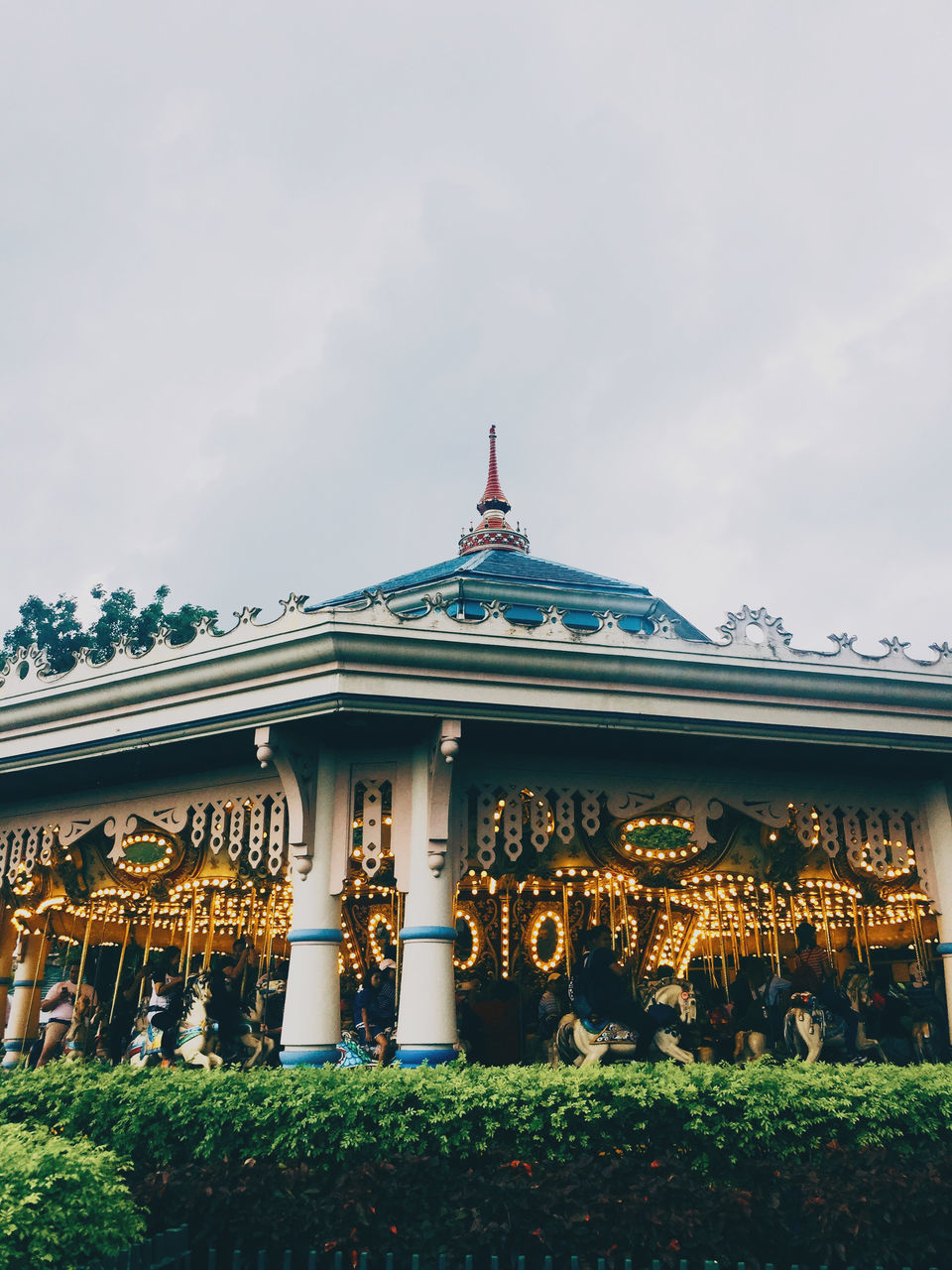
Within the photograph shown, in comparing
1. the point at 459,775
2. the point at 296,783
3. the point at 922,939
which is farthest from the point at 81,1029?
the point at 922,939

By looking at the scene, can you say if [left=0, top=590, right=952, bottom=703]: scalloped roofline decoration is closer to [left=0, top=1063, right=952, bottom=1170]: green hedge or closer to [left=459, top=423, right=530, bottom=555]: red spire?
[left=0, top=1063, right=952, bottom=1170]: green hedge

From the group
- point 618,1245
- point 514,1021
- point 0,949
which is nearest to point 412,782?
point 618,1245

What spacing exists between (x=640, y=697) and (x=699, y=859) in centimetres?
415

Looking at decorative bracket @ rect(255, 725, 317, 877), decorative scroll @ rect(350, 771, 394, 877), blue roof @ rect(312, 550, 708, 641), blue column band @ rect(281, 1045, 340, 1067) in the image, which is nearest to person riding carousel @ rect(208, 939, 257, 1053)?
blue column band @ rect(281, 1045, 340, 1067)

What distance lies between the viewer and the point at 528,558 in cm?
2119

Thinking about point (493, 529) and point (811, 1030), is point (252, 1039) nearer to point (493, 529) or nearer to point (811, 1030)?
point (811, 1030)

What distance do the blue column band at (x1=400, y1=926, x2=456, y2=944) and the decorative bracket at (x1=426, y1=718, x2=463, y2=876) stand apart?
0.50 m

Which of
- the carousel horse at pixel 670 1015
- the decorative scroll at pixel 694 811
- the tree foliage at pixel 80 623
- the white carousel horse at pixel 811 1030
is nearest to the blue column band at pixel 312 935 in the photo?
the decorative scroll at pixel 694 811

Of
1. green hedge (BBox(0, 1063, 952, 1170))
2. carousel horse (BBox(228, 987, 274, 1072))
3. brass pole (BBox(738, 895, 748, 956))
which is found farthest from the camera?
brass pole (BBox(738, 895, 748, 956))

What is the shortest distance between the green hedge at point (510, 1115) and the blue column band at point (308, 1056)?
190 cm

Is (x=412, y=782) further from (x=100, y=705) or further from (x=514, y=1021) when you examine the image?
(x=514, y=1021)

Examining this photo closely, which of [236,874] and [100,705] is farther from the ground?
[100,705]

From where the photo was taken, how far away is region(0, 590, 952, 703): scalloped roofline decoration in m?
8.80

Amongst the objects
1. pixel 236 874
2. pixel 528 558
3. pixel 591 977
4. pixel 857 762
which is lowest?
pixel 591 977
